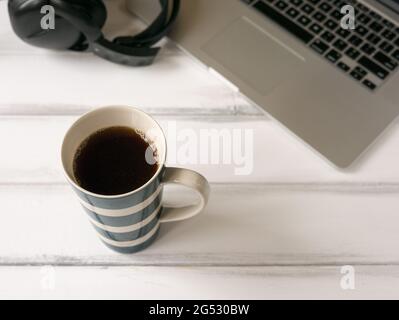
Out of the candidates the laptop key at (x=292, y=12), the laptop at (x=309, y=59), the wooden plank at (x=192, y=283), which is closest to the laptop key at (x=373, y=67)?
the laptop at (x=309, y=59)

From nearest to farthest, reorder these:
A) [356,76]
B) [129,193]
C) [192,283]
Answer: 1. [129,193]
2. [192,283]
3. [356,76]

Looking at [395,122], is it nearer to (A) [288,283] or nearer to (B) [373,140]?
(B) [373,140]

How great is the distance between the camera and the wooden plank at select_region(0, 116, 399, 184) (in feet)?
1.94

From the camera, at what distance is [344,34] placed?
0.67 metres

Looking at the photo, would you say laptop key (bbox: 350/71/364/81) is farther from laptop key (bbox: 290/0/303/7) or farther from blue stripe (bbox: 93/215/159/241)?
blue stripe (bbox: 93/215/159/241)

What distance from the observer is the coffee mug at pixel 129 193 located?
443 millimetres

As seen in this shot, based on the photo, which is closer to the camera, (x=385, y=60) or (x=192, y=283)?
(x=192, y=283)

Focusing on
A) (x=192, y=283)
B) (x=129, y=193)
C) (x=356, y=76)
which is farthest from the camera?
(x=356, y=76)

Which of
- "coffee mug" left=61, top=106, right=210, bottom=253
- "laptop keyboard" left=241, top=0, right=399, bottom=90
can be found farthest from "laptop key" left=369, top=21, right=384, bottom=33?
"coffee mug" left=61, top=106, right=210, bottom=253

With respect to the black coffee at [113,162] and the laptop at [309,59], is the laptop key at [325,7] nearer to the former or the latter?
the laptop at [309,59]

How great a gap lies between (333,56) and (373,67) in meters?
0.05

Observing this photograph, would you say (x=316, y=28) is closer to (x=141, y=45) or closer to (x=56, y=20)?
(x=141, y=45)

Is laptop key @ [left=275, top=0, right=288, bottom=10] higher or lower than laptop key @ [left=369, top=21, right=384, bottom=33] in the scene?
lower

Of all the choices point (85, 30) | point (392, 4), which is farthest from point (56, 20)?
point (392, 4)
